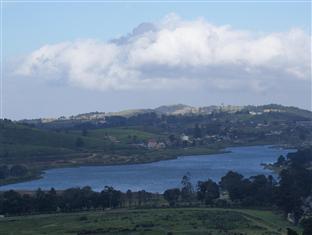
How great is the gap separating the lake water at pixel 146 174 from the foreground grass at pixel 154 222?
22108 millimetres

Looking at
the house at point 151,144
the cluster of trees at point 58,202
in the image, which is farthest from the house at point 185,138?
the cluster of trees at point 58,202

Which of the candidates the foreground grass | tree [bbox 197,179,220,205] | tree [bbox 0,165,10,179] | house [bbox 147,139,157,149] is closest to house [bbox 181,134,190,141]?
house [bbox 147,139,157,149]

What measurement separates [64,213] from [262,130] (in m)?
128

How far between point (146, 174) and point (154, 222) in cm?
5021

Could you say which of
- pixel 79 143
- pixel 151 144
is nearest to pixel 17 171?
pixel 79 143

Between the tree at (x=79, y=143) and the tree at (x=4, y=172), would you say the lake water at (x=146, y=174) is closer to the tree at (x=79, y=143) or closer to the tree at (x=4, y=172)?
the tree at (x=4, y=172)

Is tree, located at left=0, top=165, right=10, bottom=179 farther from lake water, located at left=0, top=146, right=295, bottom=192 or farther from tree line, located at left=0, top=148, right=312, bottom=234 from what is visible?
tree line, located at left=0, top=148, right=312, bottom=234

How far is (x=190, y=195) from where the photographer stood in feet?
211

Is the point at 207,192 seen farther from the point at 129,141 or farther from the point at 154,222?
the point at 129,141

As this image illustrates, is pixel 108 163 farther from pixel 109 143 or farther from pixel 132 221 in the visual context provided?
pixel 132 221

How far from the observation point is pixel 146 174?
97.8 meters

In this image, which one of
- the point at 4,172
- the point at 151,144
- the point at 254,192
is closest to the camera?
the point at 254,192

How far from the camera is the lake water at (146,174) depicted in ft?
277

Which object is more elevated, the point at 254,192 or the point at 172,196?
the point at 254,192
